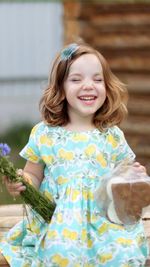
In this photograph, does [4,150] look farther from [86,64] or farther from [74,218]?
[86,64]

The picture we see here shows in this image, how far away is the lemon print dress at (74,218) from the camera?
3.56 meters

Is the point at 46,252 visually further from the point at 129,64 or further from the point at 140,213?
the point at 129,64

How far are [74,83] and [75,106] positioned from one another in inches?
3.7

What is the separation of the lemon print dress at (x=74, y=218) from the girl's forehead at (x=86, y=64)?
0.25 m

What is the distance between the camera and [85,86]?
146 inches

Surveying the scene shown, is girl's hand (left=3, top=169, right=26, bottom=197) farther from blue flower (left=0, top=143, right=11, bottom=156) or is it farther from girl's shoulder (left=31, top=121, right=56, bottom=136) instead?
girl's shoulder (left=31, top=121, right=56, bottom=136)

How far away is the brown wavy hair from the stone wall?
5044mm

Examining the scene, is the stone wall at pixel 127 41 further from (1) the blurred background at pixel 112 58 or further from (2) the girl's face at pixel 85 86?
(2) the girl's face at pixel 85 86

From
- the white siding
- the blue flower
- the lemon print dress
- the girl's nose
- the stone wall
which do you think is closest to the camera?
the blue flower

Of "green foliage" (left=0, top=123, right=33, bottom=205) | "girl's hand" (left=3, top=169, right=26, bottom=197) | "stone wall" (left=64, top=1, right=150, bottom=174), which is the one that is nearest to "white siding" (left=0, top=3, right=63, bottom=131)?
"green foliage" (left=0, top=123, right=33, bottom=205)

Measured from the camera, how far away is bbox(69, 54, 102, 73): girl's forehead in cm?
373

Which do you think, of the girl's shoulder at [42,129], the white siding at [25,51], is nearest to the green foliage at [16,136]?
the white siding at [25,51]

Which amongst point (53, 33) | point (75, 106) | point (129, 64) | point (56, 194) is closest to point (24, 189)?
point (56, 194)

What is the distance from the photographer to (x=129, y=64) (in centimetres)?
902
